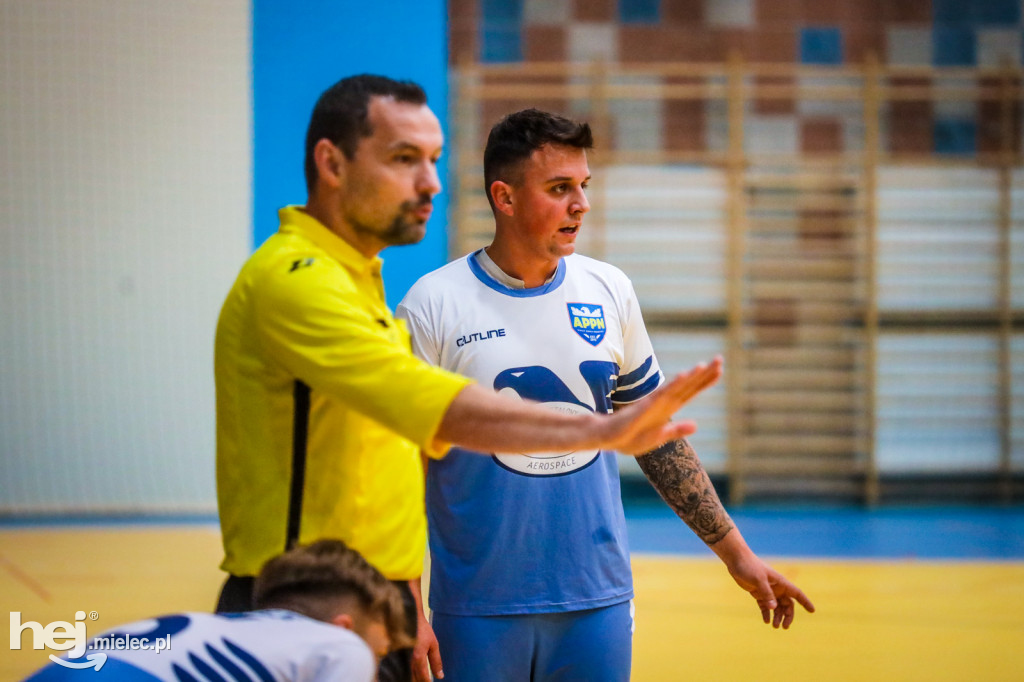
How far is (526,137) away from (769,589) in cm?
115

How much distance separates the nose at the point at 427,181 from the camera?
5.09 feet

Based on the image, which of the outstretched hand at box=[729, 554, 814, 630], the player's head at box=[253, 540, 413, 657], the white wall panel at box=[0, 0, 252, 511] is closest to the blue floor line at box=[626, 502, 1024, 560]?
the white wall panel at box=[0, 0, 252, 511]

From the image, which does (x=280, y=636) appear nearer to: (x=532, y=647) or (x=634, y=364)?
(x=532, y=647)

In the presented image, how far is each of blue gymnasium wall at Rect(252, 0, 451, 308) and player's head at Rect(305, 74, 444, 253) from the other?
14.5ft

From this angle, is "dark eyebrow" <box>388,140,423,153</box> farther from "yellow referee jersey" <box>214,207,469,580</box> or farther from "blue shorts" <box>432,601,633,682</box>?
"blue shorts" <box>432,601,633,682</box>

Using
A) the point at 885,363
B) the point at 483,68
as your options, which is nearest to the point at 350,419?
the point at 483,68

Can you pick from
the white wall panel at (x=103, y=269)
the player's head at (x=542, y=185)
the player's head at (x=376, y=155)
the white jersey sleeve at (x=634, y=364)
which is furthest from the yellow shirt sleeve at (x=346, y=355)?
the white wall panel at (x=103, y=269)

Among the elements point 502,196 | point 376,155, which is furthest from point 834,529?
point 376,155

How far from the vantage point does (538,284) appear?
234cm

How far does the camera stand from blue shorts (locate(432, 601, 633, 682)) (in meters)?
2.15

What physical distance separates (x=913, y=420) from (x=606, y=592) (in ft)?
23.0

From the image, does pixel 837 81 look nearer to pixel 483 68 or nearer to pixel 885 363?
pixel 885 363

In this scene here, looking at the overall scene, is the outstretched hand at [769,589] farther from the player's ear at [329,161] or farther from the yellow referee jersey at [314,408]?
the player's ear at [329,161]

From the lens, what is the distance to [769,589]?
7.36 feet
